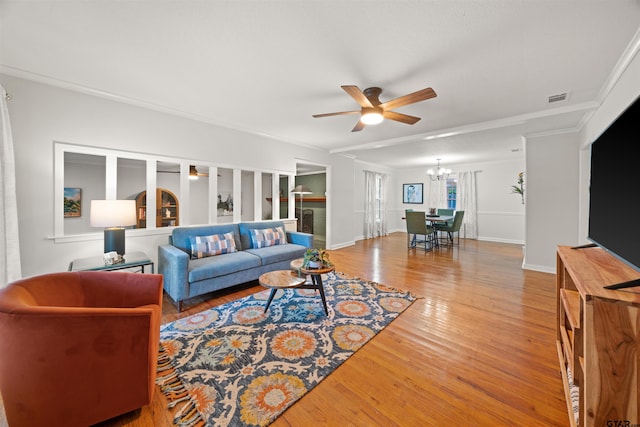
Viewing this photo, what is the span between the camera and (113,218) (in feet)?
7.84

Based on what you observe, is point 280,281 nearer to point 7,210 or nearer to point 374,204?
point 7,210

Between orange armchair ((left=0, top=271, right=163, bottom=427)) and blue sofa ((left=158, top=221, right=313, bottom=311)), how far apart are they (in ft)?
3.83

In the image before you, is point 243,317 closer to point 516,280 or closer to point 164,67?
point 164,67

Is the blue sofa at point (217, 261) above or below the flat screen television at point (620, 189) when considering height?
below

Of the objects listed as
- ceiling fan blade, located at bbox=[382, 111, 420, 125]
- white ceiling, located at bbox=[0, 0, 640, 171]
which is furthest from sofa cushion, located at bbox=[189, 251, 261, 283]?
ceiling fan blade, located at bbox=[382, 111, 420, 125]

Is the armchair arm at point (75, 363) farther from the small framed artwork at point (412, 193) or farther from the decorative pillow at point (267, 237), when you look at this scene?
the small framed artwork at point (412, 193)

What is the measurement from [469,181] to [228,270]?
765cm

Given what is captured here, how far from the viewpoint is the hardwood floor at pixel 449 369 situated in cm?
134

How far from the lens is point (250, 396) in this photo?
146 centimetres

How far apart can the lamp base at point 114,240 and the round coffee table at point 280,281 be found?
5.31 ft

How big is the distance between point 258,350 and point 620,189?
250 centimetres

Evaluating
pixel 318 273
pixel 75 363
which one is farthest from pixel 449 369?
pixel 75 363

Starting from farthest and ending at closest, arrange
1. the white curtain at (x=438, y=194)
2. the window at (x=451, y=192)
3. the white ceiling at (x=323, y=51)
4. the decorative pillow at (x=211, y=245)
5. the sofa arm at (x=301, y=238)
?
the white curtain at (x=438, y=194) → the window at (x=451, y=192) → the sofa arm at (x=301, y=238) → the decorative pillow at (x=211, y=245) → the white ceiling at (x=323, y=51)

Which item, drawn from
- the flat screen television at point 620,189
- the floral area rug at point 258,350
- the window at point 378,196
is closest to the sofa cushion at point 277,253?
the floral area rug at point 258,350
